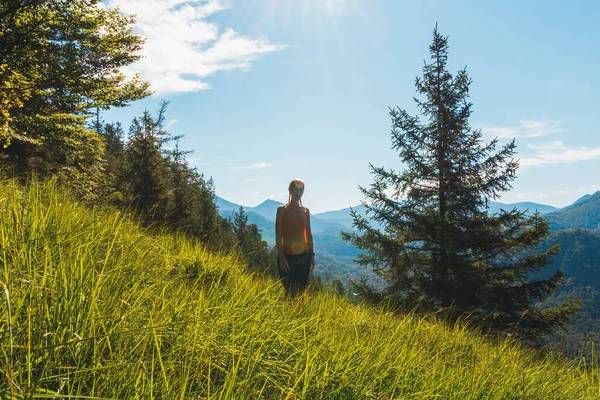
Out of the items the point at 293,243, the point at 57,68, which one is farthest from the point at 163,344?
the point at 57,68

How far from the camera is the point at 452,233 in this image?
40.4ft

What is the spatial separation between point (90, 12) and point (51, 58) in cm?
180

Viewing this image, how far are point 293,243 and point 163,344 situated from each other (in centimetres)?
381

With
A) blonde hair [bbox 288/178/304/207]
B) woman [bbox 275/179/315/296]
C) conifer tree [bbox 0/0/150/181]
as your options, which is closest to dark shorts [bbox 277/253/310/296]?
woman [bbox 275/179/315/296]

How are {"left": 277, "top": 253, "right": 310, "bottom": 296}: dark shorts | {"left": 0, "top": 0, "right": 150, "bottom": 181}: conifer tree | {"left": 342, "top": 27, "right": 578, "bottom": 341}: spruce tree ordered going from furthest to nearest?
{"left": 342, "top": 27, "right": 578, "bottom": 341}: spruce tree
{"left": 0, "top": 0, "right": 150, "bottom": 181}: conifer tree
{"left": 277, "top": 253, "right": 310, "bottom": 296}: dark shorts

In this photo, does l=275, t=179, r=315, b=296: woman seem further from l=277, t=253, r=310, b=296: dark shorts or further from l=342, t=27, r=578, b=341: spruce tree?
l=342, t=27, r=578, b=341: spruce tree

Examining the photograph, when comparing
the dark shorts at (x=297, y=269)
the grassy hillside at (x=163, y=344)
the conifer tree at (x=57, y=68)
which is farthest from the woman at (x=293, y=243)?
the conifer tree at (x=57, y=68)

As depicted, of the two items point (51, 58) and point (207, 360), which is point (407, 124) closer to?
point (51, 58)

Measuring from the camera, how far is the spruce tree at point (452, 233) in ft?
40.1

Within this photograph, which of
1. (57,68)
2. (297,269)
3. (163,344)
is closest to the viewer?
(163,344)

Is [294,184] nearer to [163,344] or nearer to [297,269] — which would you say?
[297,269]

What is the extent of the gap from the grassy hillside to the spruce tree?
9.33m

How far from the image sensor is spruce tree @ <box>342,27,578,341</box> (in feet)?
40.1

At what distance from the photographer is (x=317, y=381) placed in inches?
80.0
